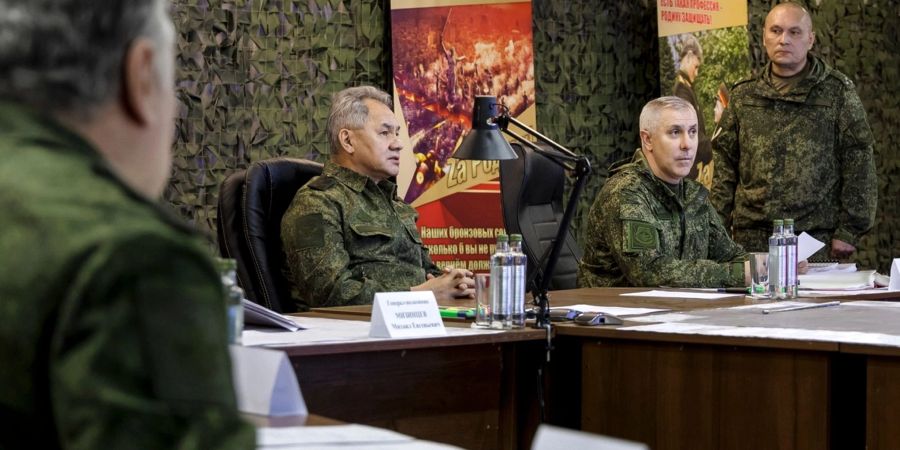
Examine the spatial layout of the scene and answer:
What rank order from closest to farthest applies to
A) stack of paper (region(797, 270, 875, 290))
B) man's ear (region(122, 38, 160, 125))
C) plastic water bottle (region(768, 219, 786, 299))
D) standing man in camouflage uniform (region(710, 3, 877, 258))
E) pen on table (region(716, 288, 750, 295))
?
man's ear (region(122, 38, 160, 125)), plastic water bottle (region(768, 219, 786, 299)), pen on table (region(716, 288, 750, 295)), stack of paper (region(797, 270, 875, 290)), standing man in camouflage uniform (region(710, 3, 877, 258))

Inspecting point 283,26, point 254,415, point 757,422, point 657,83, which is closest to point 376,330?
point 757,422

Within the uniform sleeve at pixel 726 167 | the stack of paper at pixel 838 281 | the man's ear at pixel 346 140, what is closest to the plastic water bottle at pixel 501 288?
the man's ear at pixel 346 140

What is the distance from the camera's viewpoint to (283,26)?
514 centimetres

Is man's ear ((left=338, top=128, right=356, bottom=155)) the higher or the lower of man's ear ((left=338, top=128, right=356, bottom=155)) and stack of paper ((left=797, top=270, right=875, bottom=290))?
the higher

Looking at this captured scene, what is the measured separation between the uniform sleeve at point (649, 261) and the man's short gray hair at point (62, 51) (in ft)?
10.1

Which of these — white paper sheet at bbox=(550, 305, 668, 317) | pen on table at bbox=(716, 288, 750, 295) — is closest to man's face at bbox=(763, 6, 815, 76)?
pen on table at bbox=(716, 288, 750, 295)

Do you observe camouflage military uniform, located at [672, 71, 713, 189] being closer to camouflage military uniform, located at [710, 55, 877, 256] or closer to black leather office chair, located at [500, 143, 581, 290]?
camouflage military uniform, located at [710, 55, 877, 256]

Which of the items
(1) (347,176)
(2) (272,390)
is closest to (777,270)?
(1) (347,176)

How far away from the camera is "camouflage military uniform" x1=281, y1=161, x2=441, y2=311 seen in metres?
3.39

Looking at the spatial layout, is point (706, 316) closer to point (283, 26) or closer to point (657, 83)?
point (283, 26)

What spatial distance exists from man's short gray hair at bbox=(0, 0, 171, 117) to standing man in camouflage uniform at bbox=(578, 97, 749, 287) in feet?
10.1

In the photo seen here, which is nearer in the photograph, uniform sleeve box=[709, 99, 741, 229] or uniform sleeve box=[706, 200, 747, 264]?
uniform sleeve box=[706, 200, 747, 264]

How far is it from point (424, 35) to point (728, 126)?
1385 millimetres

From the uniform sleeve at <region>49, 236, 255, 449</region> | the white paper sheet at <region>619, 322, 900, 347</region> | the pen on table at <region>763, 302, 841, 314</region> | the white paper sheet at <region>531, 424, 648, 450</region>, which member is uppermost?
the uniform sleeve at <region>49, 236, 255, 449</region>
